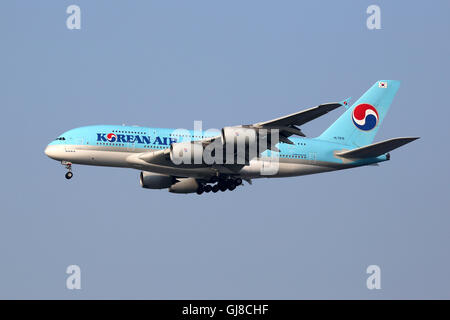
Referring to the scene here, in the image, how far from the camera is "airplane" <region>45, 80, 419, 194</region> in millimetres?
50625

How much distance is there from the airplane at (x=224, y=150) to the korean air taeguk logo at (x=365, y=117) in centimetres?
8

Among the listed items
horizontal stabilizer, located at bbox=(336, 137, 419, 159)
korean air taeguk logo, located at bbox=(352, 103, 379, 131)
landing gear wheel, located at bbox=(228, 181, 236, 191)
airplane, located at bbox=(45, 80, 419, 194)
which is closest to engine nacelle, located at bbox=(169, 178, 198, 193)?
airplane, located at bbox=(45, 80, 419, 194)

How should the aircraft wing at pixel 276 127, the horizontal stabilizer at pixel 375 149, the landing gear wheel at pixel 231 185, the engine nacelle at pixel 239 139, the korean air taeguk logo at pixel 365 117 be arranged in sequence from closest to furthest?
the aircraft wing at pixel 276 127, the engine nacelle at pixel 239 139, the horizontal stabilizer at pixel 375 149, the landing gear wheel at pixel 231 185, the korean air taeguk logo at pixel 365 117

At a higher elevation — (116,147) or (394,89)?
(394,89)

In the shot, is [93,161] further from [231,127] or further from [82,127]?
[231,127]

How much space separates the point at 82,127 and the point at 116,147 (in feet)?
9.45

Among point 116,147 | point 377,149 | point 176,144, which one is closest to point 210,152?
point 176,144

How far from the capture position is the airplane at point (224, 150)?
166ft

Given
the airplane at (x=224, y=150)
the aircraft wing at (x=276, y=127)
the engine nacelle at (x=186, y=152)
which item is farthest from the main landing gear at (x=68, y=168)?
the engine nacelle at (x=186, y=152)

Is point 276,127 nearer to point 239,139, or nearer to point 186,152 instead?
point 239,139

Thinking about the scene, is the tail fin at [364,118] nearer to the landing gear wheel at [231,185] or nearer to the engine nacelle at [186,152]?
the landing gear wheel at [231,185]

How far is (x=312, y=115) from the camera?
47.0 meters

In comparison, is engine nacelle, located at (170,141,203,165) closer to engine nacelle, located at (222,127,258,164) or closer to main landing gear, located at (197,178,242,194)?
engine nacelle, located at (222,127,258,164)

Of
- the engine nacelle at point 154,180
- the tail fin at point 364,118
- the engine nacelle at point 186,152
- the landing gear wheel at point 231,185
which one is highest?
the tail fin at point 364,118
